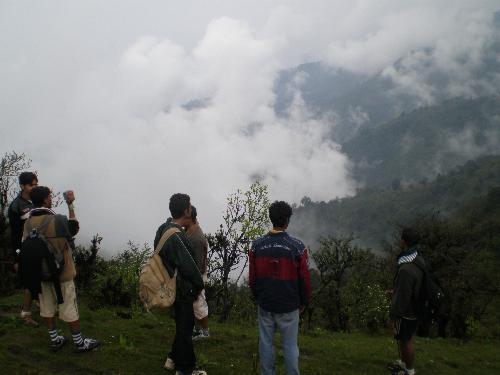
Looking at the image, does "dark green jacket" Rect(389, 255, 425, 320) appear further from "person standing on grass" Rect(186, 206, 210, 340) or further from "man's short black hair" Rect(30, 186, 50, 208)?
"man's short black hair" Rect(30, 186, 50, 208)

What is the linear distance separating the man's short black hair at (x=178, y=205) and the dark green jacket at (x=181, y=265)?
310mm

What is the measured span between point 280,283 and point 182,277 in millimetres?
1379

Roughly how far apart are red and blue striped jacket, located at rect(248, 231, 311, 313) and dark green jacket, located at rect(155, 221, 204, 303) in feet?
3.02

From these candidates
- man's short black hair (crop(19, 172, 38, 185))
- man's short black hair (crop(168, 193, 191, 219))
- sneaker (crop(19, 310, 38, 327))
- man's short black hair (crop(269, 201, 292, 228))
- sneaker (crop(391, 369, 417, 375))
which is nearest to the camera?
man's short black hair (crop(269, 201, 292, 228))

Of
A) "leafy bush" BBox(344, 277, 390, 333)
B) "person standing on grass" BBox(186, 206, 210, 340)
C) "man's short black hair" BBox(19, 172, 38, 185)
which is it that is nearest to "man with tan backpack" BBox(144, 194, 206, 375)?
"person standing on grass" BBox(186, 206, 210, 340)

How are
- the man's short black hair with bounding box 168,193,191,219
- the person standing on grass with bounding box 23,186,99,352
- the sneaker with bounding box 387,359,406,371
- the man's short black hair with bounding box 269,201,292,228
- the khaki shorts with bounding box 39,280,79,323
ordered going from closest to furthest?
the man's short black hair with bounding box 269,201,292,228 < the man's short black hair with bounding box 168,193,191,219 < the person standing on grass with bounding box 23,186,99,352 < the khaki shorts with bounding box 39,280,79,323 < the sneaker with bounding box 387,359,406,371

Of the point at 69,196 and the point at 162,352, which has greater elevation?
the point at 69,196

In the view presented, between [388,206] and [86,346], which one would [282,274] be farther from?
[388,206]

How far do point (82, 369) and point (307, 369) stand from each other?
3861 millimetres

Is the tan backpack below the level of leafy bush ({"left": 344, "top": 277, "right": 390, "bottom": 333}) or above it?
above

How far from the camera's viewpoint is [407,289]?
619 cm

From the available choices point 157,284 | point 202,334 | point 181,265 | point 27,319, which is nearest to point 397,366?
point 202,334

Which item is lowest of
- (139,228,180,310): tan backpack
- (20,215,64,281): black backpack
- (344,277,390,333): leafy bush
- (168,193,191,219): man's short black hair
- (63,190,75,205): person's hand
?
(344,277,390,333): leafy bush

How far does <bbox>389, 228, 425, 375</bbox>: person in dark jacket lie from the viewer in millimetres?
6211
